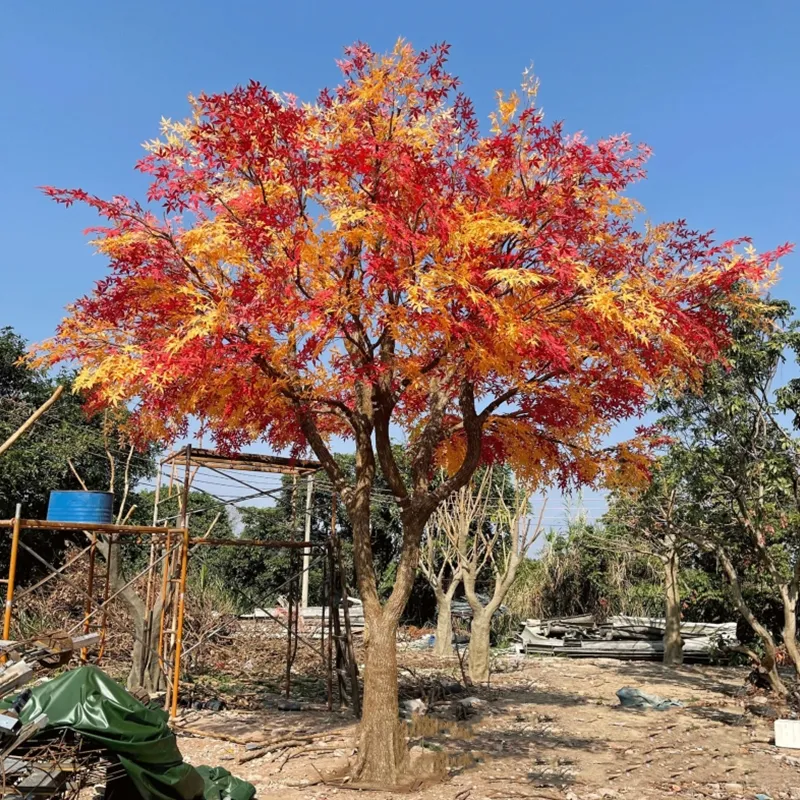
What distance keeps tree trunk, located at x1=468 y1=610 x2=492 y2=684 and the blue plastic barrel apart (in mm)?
6506

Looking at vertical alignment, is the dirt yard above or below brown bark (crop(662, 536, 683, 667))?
below

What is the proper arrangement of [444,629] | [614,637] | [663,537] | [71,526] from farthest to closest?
1. [614,637]
2. [444,629]
3. [663,537]
4. [71,526]

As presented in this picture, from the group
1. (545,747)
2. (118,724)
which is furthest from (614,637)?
(118,724)

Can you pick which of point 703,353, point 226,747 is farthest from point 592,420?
point 226,747

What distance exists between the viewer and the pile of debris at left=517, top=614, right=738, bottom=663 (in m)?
17.7

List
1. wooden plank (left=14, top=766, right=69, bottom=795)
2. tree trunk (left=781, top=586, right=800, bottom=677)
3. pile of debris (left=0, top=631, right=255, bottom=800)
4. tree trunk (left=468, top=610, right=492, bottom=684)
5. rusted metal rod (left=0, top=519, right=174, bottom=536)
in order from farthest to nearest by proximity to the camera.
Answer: tree trunk (left=468, top=610, right=492, bottom=684) < tree trunk (left=781, top=586, right=800, bottom=677) < rusted metal rod (left=0, top=519, right=174, bottom=536) < pile of debris (left=0, top=631, right=255, bottom=800) < wooden plank (left=14, top=766, right=69, bottom=795)

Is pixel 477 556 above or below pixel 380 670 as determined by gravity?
above

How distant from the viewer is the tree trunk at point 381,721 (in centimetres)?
673

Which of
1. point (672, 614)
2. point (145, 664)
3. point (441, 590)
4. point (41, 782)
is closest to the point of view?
point (41, 782)

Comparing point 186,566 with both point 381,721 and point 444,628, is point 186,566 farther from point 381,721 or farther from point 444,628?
point 444,628

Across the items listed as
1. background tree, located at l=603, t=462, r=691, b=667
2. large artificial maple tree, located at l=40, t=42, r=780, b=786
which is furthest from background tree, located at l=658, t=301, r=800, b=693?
large artificial maple tree, located at l=40, t=42, r=780, b=786

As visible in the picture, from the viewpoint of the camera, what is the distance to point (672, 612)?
54.1ft

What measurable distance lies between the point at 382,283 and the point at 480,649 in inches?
342

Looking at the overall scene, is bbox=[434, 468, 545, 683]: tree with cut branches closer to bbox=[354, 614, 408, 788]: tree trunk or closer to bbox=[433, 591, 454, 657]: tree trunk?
bbox=[433, 591, 454, 657]: tree trunk
